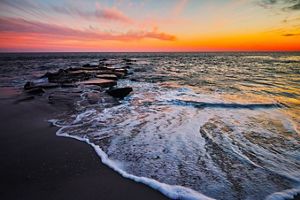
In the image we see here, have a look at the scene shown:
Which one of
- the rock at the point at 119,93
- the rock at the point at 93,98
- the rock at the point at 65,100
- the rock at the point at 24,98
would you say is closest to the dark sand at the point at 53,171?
the rock at the point at 65,100

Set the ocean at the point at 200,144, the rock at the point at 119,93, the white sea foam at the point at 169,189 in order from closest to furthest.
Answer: the white sea foam at the point at 169,189 < the ocean at the point at 200,144 < the rock at the point at 119,93

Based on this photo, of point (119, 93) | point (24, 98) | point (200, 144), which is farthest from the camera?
point (119, 93)

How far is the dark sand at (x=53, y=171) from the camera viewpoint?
2.77 m

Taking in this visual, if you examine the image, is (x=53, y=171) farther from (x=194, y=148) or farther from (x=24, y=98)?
(x=24, y=98)

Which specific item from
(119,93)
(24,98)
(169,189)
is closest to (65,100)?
(24,98)

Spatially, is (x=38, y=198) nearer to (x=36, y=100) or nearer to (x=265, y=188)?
(x=265, y=188)

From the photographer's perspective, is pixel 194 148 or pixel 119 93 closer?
pixel 194 148

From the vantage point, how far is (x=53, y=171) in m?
3.28

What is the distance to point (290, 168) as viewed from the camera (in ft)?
11.6

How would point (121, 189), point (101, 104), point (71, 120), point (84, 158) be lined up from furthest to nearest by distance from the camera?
point (101, 104) < point (71, 120) < point (84, 158) < point (121, 189)

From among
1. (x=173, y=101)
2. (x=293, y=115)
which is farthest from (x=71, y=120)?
(x=293, y=115)

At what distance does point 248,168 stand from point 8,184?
4.33 meters

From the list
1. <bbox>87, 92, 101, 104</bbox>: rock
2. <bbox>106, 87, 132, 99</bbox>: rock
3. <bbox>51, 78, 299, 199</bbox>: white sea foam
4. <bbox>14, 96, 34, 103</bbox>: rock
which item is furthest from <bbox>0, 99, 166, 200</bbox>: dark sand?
<bbox>106, 87, 132, 99</bbox>: rock

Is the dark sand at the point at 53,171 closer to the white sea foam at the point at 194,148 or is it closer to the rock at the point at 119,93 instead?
the white sea foam at the point at 194,148
